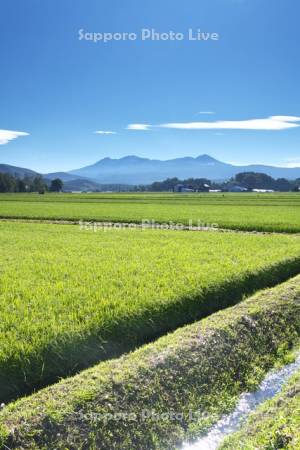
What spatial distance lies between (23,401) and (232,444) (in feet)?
8.19

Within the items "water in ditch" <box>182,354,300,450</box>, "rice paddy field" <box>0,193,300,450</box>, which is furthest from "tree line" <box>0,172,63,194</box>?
"water in ditch" <box>182,354,300,450</box>

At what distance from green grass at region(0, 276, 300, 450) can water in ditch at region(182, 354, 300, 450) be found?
10 centimetres

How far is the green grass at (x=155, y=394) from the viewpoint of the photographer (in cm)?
455

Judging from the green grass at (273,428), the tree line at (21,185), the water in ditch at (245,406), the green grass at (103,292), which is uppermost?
the tree line at (21,185)

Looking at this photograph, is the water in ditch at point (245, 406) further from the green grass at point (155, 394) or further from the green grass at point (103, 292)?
the green grass at point (103, 292)

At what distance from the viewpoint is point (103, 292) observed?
8422 mm

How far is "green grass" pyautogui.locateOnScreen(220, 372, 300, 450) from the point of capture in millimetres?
4233

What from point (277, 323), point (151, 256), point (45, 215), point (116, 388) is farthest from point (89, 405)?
point (45, 215)

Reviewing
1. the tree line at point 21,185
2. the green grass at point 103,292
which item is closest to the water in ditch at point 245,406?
the green grass at point 103,292

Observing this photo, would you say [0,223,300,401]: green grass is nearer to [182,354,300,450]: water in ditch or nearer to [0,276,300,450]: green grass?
[0,276,300,450]: green grass

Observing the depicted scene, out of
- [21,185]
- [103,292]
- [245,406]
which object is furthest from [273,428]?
[21,185]

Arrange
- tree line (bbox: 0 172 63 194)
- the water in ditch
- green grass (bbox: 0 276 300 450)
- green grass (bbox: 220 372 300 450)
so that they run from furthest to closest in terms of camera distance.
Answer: tree line (bbox: 0 172 63 194) → the water in ditch → green grass (bbox: 0 276 300 450) → green grass (bbox: 220 372 300 450)

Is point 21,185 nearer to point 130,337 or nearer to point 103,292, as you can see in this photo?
point 103,292

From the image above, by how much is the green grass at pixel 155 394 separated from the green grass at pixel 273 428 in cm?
47
